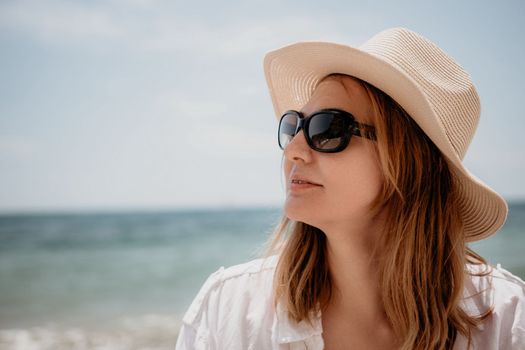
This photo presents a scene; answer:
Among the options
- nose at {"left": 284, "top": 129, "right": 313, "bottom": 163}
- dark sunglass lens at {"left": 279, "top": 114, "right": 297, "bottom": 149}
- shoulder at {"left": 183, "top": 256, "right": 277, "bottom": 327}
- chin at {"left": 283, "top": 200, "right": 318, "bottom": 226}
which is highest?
dark sunglass lens at {"left": 279, "top": 114, "right": 297, "bottom": 149}

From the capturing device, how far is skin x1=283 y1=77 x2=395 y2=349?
2.04m

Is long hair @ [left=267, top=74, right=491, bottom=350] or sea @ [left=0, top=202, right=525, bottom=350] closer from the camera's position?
long hair @ [left=267, top=74, right=491, bottom=350]

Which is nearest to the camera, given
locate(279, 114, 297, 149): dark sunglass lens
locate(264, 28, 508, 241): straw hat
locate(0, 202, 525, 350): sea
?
locate(264, 28, 508, 241): straw hat

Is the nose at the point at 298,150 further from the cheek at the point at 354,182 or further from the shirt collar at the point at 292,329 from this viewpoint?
the shirt collar at the point at 292,329

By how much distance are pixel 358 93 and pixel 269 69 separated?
0.68m

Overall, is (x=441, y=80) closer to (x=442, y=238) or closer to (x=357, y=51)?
(x=357, y=51)

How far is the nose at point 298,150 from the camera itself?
210 cm

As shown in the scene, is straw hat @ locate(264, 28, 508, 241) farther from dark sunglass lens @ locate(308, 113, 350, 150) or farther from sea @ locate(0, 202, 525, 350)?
sea @ locate(0, 202, 525, 350)

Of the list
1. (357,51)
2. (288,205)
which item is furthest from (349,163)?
(357,51)

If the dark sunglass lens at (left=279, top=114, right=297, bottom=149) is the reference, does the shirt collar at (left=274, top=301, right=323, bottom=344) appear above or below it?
below

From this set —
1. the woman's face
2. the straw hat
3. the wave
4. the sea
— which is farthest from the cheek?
the wave

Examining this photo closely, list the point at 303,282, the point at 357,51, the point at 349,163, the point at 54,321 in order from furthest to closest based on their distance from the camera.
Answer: the point at 54,321
the point at 303,282
the point at 349,163
the point at 357,51

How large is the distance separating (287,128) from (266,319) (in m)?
0.89

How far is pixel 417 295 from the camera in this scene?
2.13m
